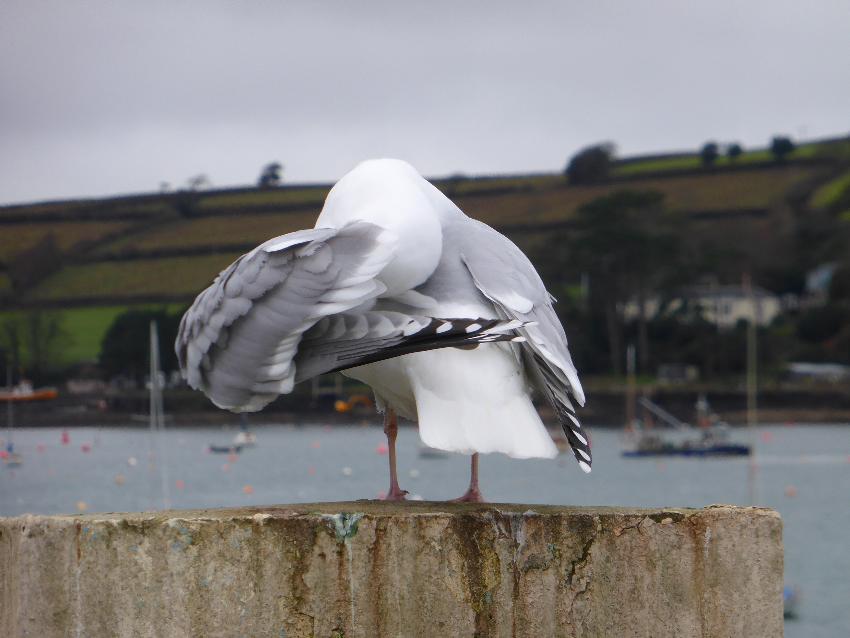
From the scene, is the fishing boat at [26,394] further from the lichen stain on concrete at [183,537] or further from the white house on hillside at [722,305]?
the white house on hillside at [722,305]

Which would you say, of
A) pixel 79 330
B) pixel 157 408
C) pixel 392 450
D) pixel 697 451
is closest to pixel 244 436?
pixel 157 408

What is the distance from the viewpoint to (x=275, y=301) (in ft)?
16.9

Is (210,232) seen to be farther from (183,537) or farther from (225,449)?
(183,537)

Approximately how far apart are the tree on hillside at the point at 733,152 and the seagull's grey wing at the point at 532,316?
6973 cm

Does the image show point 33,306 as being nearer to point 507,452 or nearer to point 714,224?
point 507,452

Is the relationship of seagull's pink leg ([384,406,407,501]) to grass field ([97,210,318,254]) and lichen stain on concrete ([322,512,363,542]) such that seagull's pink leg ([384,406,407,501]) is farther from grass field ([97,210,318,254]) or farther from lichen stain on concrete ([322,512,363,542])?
grass field ([97,210,318,254])

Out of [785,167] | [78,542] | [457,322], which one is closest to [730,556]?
[457,322]

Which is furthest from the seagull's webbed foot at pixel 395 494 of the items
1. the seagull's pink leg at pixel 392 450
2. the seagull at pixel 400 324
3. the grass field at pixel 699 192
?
the grass field at pixel 699 192

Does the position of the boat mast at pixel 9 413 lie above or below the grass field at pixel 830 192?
below

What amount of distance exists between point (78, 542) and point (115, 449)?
103 ft

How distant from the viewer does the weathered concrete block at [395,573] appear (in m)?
4.72

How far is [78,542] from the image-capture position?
4.79 metres

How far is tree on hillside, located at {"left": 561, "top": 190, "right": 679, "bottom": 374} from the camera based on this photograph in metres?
Answer: 67.1

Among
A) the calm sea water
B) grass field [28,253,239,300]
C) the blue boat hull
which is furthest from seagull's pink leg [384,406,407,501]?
the blue boat hull
